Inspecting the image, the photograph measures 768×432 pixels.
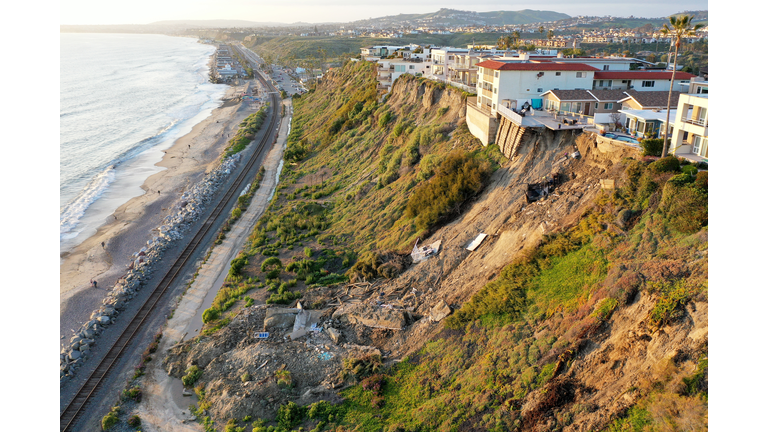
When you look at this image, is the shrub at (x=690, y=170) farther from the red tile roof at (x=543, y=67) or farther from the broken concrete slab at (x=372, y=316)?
the red tile roof at (x=543, y=67)

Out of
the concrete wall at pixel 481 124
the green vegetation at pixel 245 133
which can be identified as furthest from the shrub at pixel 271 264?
the green vegetation at pixel 245 133

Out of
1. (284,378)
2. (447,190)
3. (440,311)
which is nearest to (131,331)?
(284,378)

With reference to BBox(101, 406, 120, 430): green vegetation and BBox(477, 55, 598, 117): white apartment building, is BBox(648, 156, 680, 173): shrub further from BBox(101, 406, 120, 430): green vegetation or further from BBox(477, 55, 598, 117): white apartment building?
BBox(101, 406, 120, 430): green vegetation

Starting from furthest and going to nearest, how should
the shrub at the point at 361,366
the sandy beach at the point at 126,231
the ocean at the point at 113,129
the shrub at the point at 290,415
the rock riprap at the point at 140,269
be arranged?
the ocean at the point at 113,129 < the sandy beach at the point at 126,231 < the rock riprap at the point at 140,269 < the shrub at the point at 361,366 < the shrub at the point at 290,415

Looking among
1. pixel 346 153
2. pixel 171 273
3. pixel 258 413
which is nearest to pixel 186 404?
pixel 258 413

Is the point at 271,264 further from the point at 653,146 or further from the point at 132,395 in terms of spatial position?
the point at 653,146
